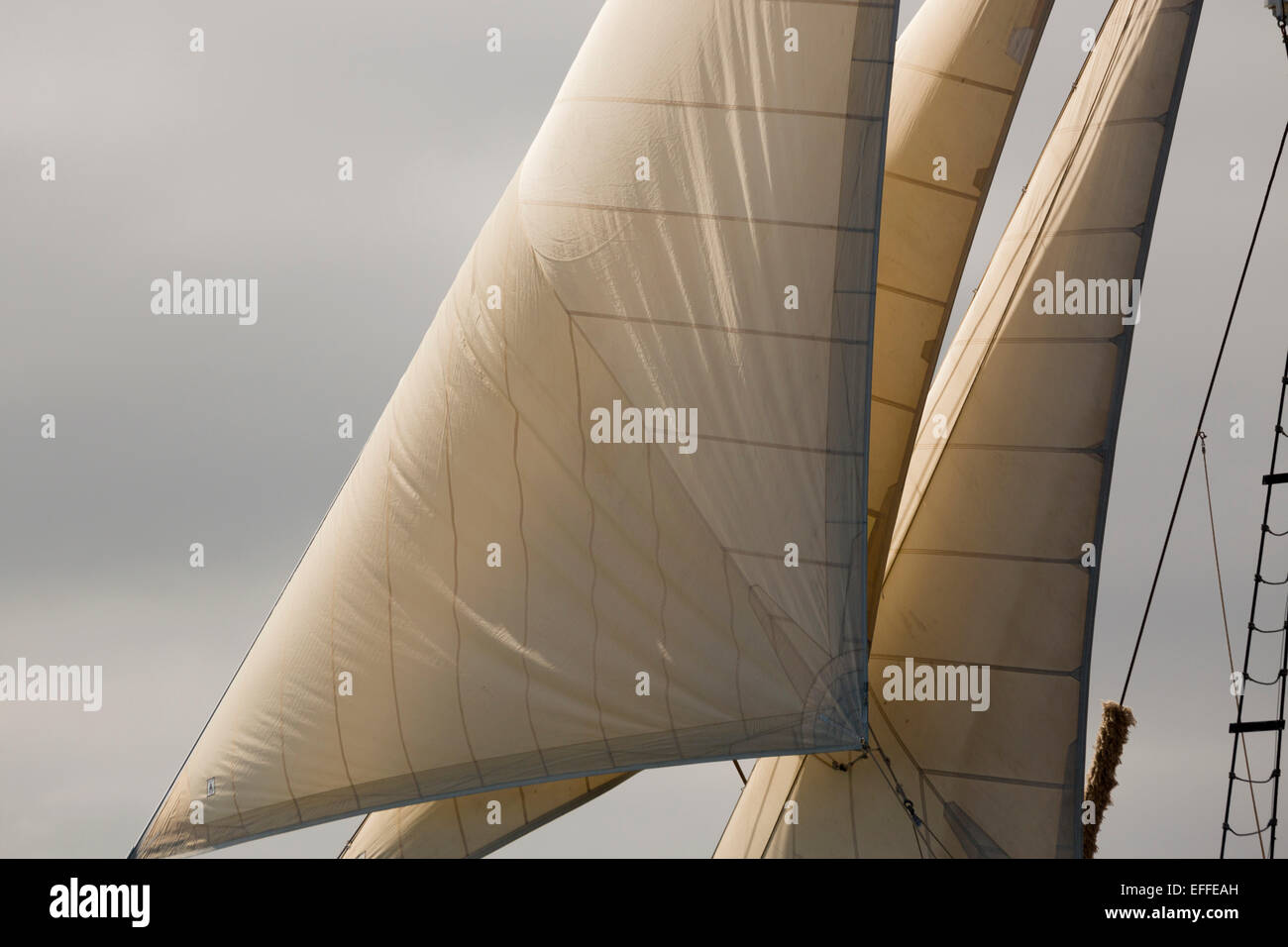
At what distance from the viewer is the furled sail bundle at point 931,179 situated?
18.7 meters

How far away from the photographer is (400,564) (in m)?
16.7

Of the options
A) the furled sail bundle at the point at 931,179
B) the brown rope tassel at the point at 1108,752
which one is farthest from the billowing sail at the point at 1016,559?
the brown rope tassel at the point at 1108,752

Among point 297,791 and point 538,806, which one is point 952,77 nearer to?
point 538,806

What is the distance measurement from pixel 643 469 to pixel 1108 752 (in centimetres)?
710

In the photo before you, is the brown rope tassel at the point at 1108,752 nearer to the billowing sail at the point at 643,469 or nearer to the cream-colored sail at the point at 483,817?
the billowing sail at the point at 643,469

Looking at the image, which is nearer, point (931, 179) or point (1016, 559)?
point (1016, 559)

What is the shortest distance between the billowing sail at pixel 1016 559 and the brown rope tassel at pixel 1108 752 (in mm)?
1878

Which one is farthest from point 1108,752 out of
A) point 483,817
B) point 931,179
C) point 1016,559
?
point 483,817

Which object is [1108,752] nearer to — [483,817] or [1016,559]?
[1016,559]

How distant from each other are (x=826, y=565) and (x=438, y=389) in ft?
13.2

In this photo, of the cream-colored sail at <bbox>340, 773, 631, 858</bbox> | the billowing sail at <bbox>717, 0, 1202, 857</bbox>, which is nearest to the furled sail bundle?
the billowing sail at <bbox>717, 0, 1202, 857</bbox>

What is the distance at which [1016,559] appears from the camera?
59.3ft
